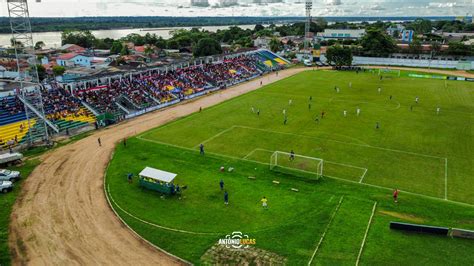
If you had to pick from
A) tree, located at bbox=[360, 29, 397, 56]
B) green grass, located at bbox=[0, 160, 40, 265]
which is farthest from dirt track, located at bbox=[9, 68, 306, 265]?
tree, located at bbox=[360, 29, 397, 56]

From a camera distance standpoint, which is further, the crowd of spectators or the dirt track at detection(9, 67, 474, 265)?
the crowd of spectators

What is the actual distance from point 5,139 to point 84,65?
60279 millimetres

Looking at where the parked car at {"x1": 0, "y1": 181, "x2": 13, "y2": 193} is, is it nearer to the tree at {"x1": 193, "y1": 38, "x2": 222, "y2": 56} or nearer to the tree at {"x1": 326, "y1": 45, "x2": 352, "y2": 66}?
the tree at {"x1": 326, "y1": 45, "x2": 352, "y2": 66}

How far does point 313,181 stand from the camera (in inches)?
1189

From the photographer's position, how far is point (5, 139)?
4006cm

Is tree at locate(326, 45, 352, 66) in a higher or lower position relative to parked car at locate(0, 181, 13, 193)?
higher

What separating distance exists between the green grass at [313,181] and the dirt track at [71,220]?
4.27ft

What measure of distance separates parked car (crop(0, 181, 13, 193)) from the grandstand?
1159 cm

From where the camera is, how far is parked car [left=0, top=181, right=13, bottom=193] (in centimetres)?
2884

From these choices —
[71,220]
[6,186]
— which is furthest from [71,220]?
[6,186]

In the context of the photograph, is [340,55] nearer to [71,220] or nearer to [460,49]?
[460,49]

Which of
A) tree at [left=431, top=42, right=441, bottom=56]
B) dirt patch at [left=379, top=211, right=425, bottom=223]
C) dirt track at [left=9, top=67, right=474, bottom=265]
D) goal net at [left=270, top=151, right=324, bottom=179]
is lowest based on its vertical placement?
dirt patch at [left=379, top=211, right=425, bottom=223]

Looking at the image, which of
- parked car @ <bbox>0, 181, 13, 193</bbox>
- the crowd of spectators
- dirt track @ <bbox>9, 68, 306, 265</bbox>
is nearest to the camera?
dirt track @ <bbox>9, 68, 306, 265</bbox>

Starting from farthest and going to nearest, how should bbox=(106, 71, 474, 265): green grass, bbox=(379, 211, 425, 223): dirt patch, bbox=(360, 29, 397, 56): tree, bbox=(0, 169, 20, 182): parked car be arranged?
bbox=(360, 29, 397, 56): tree, bbox=(0, 169, 20, 182): parked car, bbox=(379, 211, 425, 223): dirt patch, bbox=(106, 71, 474, 265): green grass
